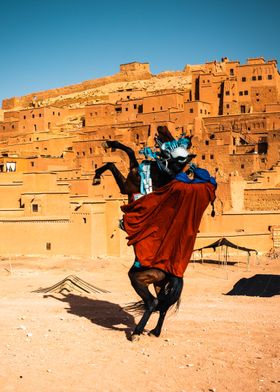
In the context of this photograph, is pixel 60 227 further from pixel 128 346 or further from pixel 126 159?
pixel 126 159

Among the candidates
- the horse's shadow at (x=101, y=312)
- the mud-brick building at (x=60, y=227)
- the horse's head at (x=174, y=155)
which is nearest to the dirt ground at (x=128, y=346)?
the horse's shadow at (x=101, y=312)

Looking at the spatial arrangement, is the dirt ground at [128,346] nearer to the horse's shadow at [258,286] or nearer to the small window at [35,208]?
the horse's shadow at [258,286]

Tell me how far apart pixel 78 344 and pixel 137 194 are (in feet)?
6.67

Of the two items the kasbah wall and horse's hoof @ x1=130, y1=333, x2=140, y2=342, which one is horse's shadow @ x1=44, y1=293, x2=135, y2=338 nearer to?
horse's hoof @ x1=130, y1=333, x2=140, y2=342

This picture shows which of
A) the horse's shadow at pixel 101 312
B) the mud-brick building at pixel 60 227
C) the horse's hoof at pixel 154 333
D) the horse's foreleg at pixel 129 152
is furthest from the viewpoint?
the mud-brick building at pixel 60 227

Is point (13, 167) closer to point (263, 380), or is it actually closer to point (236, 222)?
point (236, 222)

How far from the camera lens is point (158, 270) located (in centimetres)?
784

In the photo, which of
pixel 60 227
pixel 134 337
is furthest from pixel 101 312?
pixel 60 227

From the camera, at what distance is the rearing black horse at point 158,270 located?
782 centimetres

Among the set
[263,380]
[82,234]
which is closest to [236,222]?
[82,234]

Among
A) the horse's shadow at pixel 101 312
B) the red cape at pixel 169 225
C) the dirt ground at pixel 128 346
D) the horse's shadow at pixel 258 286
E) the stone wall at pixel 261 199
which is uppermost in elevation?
the red cape at pixel 169 225

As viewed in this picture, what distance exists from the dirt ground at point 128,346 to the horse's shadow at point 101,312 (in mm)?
15

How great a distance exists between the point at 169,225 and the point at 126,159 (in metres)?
30.8

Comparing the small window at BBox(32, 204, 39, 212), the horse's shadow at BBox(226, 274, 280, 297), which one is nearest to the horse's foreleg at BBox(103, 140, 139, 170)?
the horse's shadow at BBox(226, 274, 280, 297)
